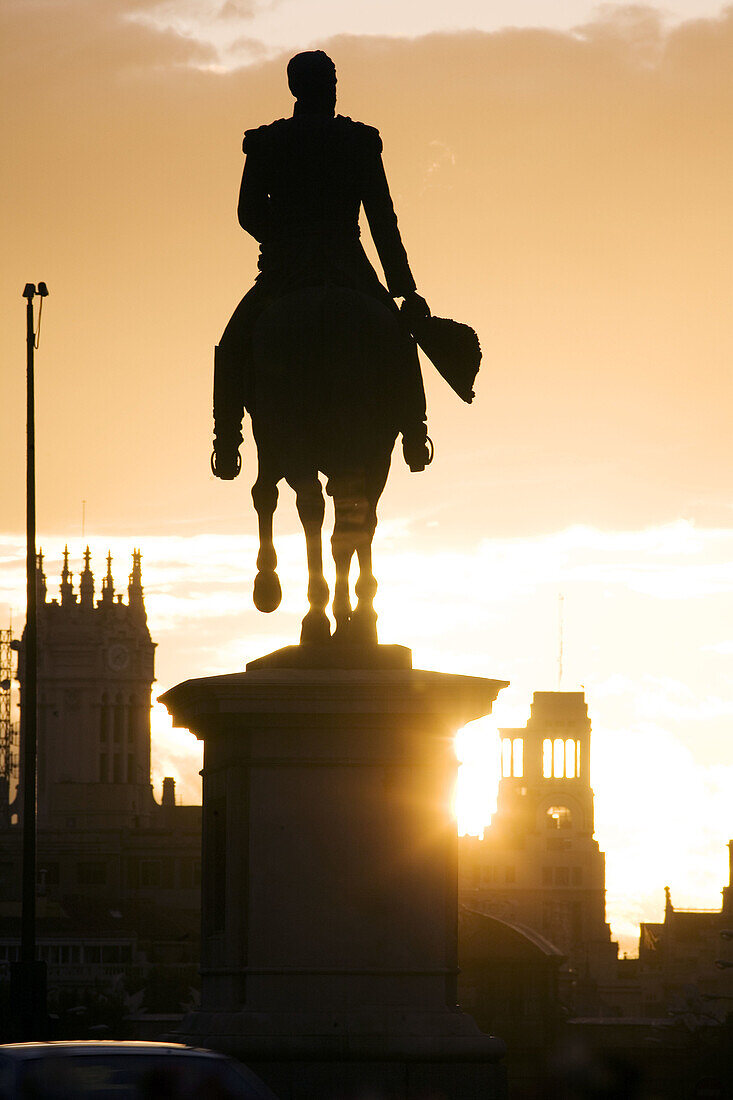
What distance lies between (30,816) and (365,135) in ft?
67.5

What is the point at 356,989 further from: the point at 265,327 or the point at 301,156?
the point at 301,156

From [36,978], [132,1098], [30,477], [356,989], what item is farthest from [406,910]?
[30,477]

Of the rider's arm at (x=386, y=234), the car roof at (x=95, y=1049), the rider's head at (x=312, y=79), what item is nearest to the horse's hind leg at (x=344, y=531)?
the rider's arm at (x=386, y=234)

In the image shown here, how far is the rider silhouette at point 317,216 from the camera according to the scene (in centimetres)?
1628

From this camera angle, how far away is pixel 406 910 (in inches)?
595

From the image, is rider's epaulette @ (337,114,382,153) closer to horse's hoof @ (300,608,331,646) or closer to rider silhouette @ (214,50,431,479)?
rider silhouette @ (214,50,431,479)

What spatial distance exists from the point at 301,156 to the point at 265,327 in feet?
3.75

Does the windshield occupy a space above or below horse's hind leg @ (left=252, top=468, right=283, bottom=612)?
below

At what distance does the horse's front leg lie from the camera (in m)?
16.0

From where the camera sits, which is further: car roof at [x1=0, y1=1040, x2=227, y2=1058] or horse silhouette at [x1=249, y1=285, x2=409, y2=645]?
horse silhouette at [x1=249, y1=285, x2=409, y2=645]

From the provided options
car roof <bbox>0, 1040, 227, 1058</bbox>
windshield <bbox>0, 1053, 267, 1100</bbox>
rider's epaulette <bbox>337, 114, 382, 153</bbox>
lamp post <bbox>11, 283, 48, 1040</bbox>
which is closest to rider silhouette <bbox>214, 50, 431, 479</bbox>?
rider's epaulette <bbox>337, 114, 382, 153</bbox>

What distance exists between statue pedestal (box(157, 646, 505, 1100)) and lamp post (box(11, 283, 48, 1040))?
16.3 m

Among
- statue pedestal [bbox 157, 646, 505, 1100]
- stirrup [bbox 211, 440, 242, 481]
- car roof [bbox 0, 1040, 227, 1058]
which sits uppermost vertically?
stirrup [bbox 211, 440, 242, 481]

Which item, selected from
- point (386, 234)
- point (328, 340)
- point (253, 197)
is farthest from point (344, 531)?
point (253, 197)
